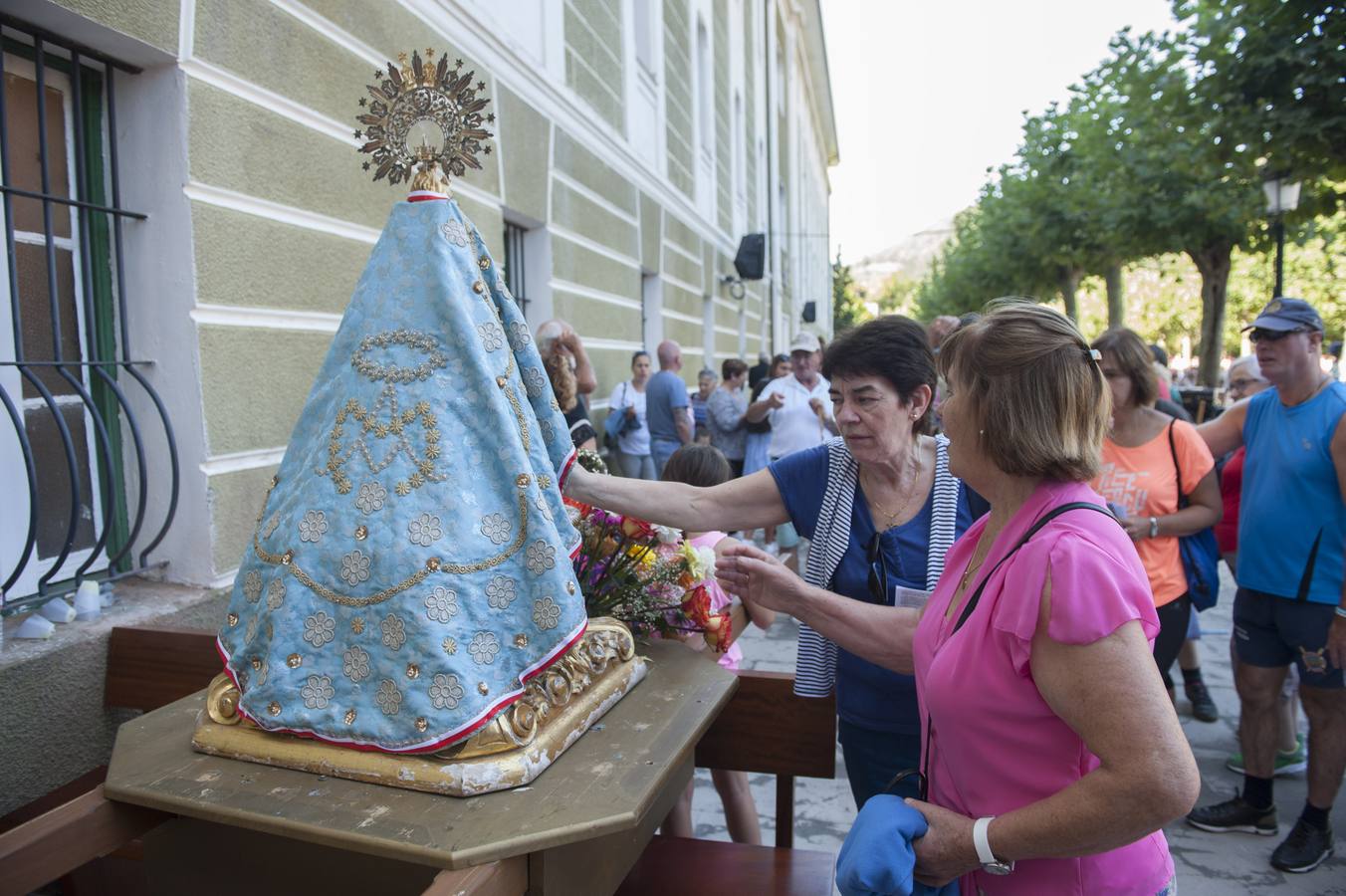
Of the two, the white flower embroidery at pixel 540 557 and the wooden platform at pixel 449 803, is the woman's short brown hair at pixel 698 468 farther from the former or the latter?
the white flower embroidery at pixel 540 557

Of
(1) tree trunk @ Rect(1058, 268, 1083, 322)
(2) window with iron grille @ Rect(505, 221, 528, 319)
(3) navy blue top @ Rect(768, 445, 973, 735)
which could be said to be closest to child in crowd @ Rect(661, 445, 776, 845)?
(3) navy blue top @ Rect(768, 445, 973, 735)

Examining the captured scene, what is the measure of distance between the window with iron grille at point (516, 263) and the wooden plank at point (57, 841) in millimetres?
4958

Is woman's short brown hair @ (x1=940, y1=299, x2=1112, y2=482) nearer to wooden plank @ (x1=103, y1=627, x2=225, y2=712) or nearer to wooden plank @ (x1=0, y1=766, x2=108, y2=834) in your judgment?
wooden plank @ (x1=103, y1=627, x2=225, y2=712)

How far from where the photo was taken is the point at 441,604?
1.46m

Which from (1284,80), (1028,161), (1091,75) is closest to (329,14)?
(1284,80)

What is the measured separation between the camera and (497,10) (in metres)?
5.51

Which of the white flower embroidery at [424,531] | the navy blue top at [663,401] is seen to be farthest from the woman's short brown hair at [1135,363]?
the navy blue top at [663,401]

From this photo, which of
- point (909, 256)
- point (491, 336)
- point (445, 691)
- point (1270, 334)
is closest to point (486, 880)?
point (445, 691)

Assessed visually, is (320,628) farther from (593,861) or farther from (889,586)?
(889,586)

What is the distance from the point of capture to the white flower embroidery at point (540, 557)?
156 centimetres

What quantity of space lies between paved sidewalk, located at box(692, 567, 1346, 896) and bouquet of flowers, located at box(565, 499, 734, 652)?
135 centimetres

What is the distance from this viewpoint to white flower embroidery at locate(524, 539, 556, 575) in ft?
5.10

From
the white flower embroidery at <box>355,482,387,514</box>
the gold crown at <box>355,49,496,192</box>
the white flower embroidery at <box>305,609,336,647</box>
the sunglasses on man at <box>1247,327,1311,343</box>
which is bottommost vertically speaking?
the white flower embroidery at <box>305,609,336,647</box>

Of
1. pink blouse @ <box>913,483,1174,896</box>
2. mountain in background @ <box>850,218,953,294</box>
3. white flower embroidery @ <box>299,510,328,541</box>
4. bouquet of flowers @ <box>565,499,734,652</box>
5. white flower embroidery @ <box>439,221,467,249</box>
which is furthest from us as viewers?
mountain in background @ <box>850,218,953,294</box>
